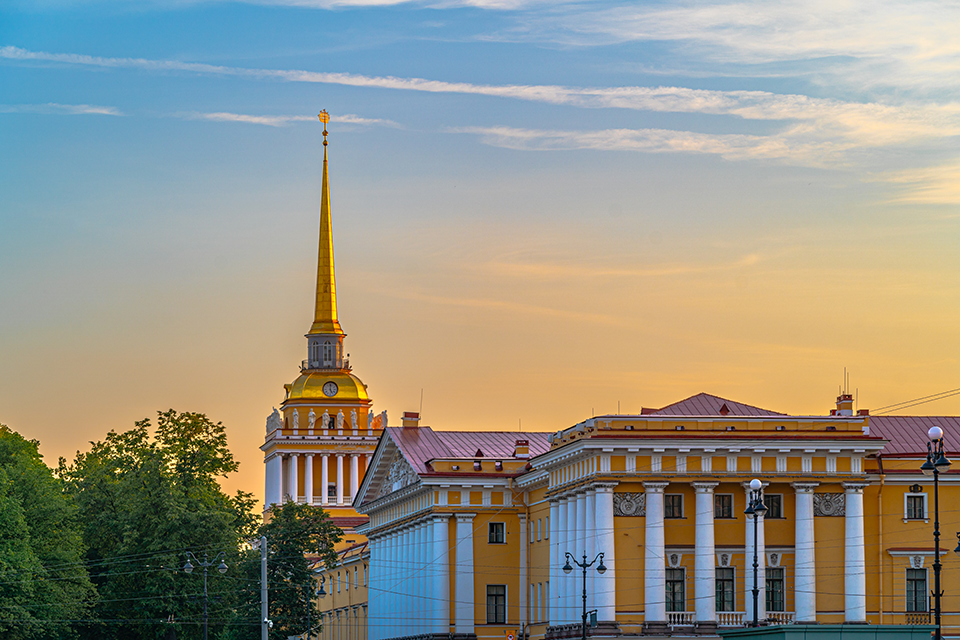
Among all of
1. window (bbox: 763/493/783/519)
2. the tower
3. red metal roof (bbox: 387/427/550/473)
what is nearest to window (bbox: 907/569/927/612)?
window (bbox: 763/493/783/519)

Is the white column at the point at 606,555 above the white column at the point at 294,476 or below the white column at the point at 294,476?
below

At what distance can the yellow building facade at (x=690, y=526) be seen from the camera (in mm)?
74875

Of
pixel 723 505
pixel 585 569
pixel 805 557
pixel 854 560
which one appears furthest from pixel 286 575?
pixel 854 560

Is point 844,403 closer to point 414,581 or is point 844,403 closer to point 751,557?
point 751,557

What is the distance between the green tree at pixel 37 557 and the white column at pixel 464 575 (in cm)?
1866

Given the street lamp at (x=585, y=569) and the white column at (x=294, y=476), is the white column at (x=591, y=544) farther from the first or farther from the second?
the white column at (x=294, y=476)

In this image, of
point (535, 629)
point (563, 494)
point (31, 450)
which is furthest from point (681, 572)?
point (31, 450)

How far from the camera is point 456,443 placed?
105 m

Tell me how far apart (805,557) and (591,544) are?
9258mm

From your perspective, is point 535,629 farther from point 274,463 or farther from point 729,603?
point 274,463

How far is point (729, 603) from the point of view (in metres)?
76.1

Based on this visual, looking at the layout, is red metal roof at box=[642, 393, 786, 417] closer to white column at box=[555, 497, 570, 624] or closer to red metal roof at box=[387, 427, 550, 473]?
white column at box=[555, 497, 570, 624]

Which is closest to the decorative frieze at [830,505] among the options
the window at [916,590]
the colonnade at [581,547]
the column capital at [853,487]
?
the column capital at [853,487]

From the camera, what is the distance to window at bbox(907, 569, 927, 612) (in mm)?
79125
